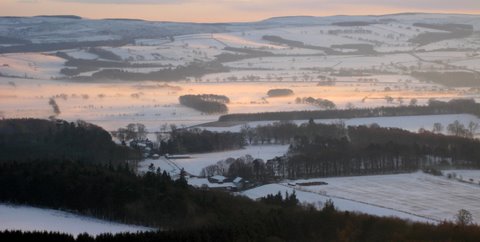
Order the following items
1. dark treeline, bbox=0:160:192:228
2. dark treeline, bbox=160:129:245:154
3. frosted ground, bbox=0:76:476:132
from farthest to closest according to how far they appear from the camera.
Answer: frosted ground, bbox=0:76:476:132 < dark treeline, bbox=160:129:245:154 < dark treeline, bbox=0:160:192:228

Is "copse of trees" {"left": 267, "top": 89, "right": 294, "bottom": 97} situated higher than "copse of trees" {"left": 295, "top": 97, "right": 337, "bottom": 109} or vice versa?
"copse of trees" {"left": 267, "top": 89, "right": 294, "bottom": 97}

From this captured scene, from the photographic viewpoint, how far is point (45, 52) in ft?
210

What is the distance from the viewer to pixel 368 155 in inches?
968

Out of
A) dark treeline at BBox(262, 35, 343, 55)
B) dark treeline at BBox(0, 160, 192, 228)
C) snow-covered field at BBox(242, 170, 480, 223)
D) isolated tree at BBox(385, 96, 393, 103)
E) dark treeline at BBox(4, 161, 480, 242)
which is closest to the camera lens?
dark treeline at BBox(4, 161, 480, 242)

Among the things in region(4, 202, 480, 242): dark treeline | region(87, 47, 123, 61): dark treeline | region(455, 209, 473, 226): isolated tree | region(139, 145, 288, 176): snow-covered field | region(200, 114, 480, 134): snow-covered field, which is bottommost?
region(139, 145, 288, 176): snow-covered field

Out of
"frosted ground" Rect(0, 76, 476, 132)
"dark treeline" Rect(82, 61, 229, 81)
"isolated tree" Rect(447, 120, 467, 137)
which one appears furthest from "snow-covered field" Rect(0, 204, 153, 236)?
"dark treeline" Rect(82, 61, 229, 81)

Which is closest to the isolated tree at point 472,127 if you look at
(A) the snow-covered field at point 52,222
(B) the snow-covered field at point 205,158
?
(B) the snow-covered field at point 205,158

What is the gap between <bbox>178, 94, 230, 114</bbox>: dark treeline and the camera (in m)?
37.5

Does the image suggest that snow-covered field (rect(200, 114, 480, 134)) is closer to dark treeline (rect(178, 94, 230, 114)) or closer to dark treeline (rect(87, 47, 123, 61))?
dark treeline (rect(178, 94, 230, 114))

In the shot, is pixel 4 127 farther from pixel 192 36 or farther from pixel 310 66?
pixel 192 36

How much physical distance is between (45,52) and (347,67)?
919 inches

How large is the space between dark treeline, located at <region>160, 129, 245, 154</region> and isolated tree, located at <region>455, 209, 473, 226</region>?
38.1 feet

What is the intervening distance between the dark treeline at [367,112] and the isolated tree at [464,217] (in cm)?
1728

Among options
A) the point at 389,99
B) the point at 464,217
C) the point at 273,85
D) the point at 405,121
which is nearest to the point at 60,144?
the point at 464,217
